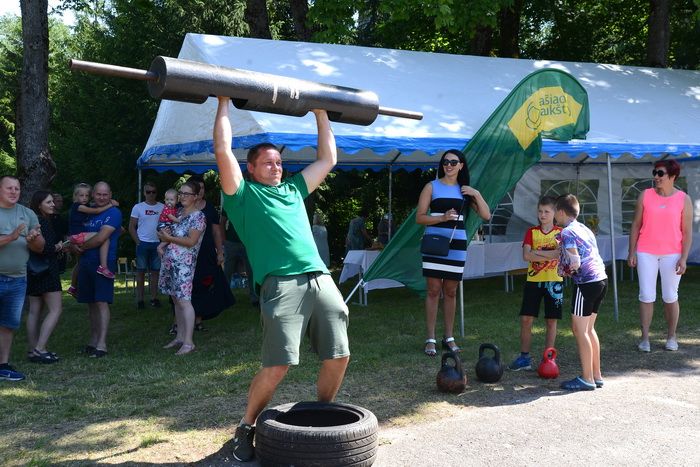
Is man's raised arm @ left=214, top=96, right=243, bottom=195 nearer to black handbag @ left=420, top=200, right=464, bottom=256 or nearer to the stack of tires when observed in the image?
the stack of tires

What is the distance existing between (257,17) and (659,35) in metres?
8.16

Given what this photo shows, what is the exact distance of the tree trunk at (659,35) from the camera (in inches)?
597

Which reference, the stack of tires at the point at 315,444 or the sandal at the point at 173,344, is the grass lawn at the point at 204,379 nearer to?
the sandal at the point at 173,344

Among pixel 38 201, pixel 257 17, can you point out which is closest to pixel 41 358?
pixel 38 201

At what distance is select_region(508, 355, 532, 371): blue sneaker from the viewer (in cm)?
630

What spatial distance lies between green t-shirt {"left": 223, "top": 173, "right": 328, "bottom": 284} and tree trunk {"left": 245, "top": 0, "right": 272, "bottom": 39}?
1054cm

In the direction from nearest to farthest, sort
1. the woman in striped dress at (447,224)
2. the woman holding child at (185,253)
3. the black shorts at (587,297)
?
the black shorts at (587,297)
the woman in striped dress at (447,224)
the woman holding child at (185,253)

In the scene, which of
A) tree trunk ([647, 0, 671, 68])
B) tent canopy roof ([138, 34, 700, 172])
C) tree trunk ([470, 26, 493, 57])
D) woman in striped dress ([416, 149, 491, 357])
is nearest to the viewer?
woman in striped dress ([416, 149, 491, 357])

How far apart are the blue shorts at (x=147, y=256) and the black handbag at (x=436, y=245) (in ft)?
16.2

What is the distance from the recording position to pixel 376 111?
4469 mm

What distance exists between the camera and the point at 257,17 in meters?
13.9

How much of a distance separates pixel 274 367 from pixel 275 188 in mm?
957

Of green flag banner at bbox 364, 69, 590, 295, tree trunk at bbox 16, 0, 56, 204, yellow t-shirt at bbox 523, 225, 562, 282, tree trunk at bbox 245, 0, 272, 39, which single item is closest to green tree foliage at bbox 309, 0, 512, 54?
tree trunk at bbox 245, 0, 272, 39

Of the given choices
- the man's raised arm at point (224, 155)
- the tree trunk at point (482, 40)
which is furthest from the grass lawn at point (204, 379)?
the tree trunk at point (482, 40)
